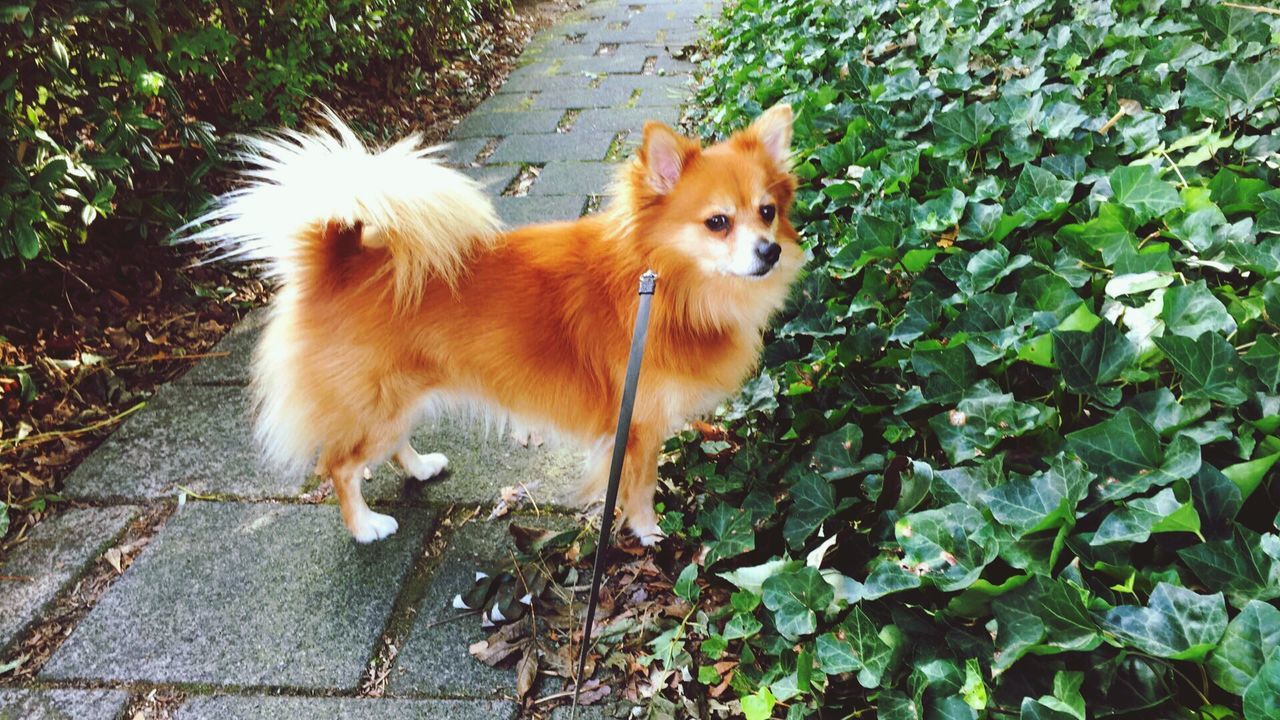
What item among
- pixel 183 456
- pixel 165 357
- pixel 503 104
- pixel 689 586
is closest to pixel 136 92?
pixel 165 357

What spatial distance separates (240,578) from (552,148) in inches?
134

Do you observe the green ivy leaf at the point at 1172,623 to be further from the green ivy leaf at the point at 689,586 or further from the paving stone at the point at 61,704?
the paving stone at the point at 61,704

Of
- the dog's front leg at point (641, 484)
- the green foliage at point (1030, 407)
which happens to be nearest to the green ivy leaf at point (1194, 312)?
the green foliage at point (1030, 407)

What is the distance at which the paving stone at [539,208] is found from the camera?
4047 mm

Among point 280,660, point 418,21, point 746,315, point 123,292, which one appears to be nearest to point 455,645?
point 280,660

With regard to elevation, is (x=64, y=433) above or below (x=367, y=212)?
below

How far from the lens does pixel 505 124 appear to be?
17.6 feet

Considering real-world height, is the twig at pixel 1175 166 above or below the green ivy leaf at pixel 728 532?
above

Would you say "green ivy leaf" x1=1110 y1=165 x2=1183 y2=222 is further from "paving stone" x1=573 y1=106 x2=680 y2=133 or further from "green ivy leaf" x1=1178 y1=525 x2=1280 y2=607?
"paving stone" x1=573 y1=106 x2=680 y2=133

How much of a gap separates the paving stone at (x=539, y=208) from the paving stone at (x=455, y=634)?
206 centimetres

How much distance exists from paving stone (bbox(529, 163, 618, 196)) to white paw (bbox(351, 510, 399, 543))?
2.38m

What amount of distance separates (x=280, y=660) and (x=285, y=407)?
2.44 feet

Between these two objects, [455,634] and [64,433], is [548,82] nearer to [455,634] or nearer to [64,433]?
[64,433]

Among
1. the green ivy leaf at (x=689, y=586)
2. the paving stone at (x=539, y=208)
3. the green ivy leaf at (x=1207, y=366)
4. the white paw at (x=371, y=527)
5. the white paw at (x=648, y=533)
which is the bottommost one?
the white paw at (x=648, y=533)
